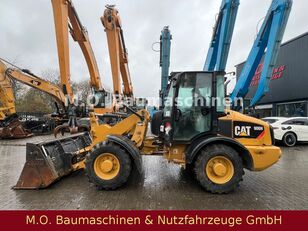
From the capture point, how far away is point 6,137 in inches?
613

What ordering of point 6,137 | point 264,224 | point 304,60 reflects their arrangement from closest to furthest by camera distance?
point 264,224 → point 6,137 → point 304,60

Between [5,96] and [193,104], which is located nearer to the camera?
[193,104]

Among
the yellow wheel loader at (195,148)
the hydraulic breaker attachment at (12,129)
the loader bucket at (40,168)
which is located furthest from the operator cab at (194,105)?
the hydraulic breaker attachment at (12,129)

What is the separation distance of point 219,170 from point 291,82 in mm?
19922

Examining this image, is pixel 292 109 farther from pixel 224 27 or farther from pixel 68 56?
pixel 68 56

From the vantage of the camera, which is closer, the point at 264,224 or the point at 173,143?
the point at 264,224

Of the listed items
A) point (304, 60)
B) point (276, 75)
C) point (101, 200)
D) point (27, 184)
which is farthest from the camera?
point (276, 75)

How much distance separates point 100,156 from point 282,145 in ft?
35.2

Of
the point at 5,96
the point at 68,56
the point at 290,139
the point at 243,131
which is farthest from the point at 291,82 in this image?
the point at 5,96

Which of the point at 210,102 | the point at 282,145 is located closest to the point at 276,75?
the point at 282,145

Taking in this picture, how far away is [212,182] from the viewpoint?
516 centimetres

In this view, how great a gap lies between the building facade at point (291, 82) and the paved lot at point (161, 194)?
13.9 m

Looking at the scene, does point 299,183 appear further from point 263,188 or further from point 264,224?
point 264,224

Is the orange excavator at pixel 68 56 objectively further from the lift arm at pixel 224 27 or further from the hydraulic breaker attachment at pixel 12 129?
the lift arm at pixel 224 27
